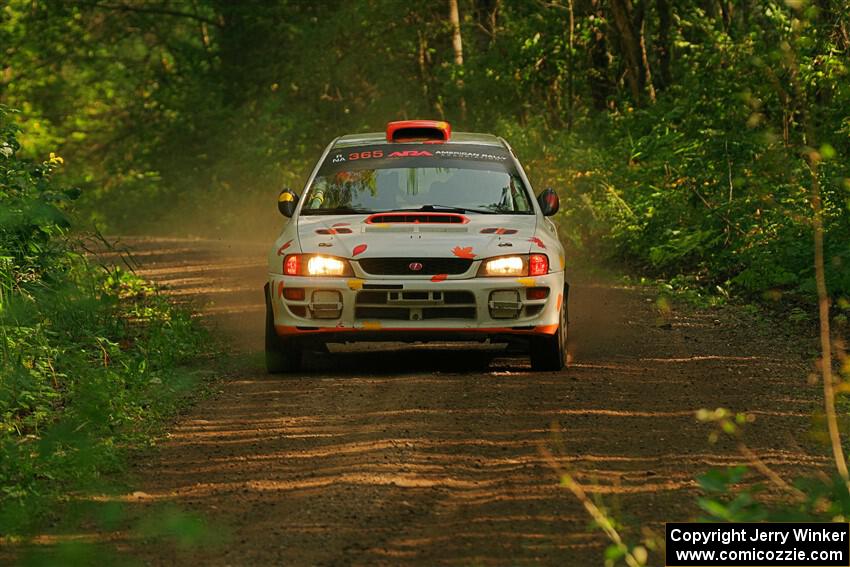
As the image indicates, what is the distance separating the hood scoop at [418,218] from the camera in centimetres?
1091

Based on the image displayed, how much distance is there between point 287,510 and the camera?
6.89 metres

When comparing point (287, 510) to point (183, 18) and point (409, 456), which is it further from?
point (183, 18)

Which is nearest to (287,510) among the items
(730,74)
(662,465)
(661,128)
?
(662,465)

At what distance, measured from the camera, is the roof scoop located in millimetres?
12414

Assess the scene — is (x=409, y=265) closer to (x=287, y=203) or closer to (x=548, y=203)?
(x=287, y=203)

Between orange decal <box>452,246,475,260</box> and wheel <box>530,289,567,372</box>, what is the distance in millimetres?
782

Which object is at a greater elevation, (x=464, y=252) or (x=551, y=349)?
(x=464, y=252)

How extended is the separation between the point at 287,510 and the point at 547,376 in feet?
14.0

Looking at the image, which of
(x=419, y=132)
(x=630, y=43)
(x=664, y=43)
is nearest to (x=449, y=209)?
(x=419, y=132)

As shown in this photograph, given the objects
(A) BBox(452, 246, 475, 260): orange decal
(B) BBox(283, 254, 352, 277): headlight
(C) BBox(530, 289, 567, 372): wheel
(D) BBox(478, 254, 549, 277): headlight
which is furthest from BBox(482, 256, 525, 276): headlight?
(B) BBox(283, 254, 352, 277): headlight

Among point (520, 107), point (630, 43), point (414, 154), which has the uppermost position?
point (630, 43)

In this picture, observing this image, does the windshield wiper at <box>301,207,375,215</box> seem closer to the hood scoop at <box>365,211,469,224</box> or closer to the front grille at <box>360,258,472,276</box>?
the hood scoop at <box>365,211,469,224</box>

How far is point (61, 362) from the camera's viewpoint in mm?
10500

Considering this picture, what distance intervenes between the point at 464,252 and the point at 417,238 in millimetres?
356
